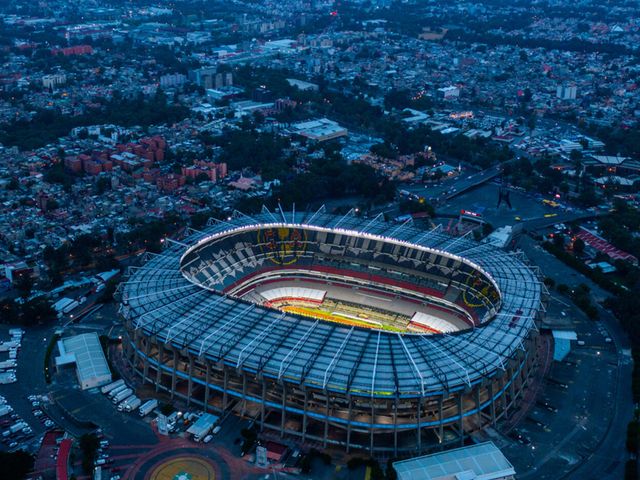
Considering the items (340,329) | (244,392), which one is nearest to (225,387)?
(244,392)

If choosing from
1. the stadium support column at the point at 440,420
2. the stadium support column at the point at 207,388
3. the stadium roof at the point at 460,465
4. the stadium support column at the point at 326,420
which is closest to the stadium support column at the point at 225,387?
the stadium support column at the point at 207,388

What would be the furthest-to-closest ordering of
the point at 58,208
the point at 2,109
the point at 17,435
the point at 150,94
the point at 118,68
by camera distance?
the point at 118,68, the point at 150,94, the point at 2,109, the point at 58,208, the point at 17,435

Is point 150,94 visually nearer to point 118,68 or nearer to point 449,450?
point 118,68

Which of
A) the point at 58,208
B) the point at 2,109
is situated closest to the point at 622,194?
the point at 58,208

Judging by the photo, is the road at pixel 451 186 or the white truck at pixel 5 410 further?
the road at pixel 451 186

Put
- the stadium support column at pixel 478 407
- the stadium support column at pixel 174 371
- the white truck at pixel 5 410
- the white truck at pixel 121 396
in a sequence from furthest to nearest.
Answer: the white truck at pixel 121 396 < the stadium support column at pixel 174 371 < the white truck at pixel 5 410 < the stadium support column at pixel 478 407

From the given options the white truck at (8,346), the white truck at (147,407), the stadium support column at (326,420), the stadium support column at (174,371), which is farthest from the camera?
the white truck at (8,346)

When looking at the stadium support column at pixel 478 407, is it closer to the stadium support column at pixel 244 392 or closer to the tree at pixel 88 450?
the stadium support column at pixel 244 392
